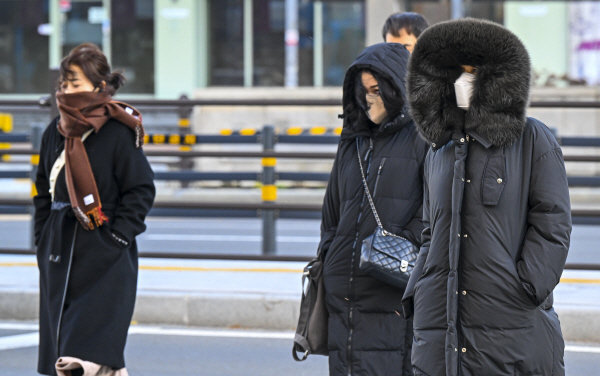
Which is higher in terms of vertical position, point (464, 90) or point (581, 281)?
point (464, 90)

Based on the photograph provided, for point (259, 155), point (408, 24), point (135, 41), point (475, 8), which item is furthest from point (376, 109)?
point (135, 41)

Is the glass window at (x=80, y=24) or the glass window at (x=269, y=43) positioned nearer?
the glass window at (x=269, y=43)

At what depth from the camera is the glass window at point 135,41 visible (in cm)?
2811

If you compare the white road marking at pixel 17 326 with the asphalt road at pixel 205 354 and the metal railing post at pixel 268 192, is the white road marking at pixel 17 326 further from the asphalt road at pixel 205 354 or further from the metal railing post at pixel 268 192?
the metal railing post at pixel 268 192

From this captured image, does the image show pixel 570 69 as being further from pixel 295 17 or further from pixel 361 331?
pixel 361 331

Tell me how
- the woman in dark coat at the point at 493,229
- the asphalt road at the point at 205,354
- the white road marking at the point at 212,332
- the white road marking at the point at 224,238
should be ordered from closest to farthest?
1. the woman in dark coat at the point at 493,229
2. the asphalt road at the point at 205,354
3. the white road marking at the point at 212,332
4. the white road marking at the point at 224,238

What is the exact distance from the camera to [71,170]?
5094mm

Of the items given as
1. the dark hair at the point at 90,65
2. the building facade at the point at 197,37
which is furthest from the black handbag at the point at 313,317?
the building facade at the point at 197,37

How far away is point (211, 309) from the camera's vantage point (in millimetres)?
7832

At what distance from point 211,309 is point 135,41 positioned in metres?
21.3

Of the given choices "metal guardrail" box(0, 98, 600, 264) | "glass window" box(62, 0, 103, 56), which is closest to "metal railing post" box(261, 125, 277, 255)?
"metal guardrail" box(0, 98, 600, 264)

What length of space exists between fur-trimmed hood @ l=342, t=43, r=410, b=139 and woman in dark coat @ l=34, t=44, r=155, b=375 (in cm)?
A: 110

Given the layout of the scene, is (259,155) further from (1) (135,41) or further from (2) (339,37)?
(1) (135,41)

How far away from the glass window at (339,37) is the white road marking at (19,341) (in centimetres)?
2014
